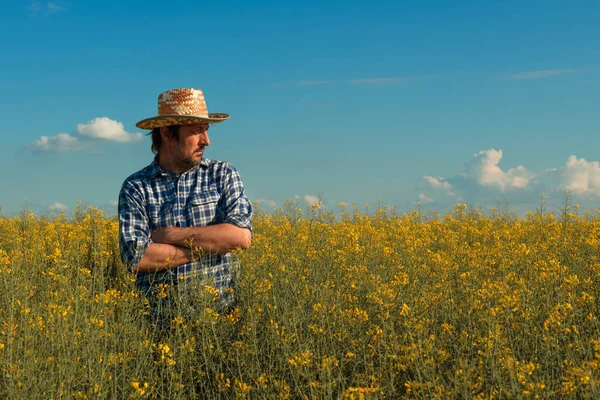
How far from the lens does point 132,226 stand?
12.4 ft

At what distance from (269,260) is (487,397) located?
2224 millimetres

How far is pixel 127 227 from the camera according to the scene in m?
3.75

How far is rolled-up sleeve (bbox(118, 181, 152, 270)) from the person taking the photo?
3.63m

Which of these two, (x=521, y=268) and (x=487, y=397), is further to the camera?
(x=521, y=268)

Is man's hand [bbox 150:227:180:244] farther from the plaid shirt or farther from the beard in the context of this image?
the beard

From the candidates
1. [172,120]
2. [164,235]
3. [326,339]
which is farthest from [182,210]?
[326,339]

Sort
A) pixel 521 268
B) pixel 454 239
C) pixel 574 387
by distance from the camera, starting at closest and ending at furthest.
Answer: pixel 574 387 < pixel 521 268 < pixel 454 239

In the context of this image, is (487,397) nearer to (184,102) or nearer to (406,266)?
(406,266)

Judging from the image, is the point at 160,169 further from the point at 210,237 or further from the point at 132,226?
the point at 210,237

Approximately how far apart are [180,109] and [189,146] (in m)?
0.30

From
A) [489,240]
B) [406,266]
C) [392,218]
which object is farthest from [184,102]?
[392,218]

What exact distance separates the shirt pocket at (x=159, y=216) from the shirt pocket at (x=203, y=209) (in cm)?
12

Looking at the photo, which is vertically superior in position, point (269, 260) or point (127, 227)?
point (127, 227)

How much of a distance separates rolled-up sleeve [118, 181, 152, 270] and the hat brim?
0.46 meters
